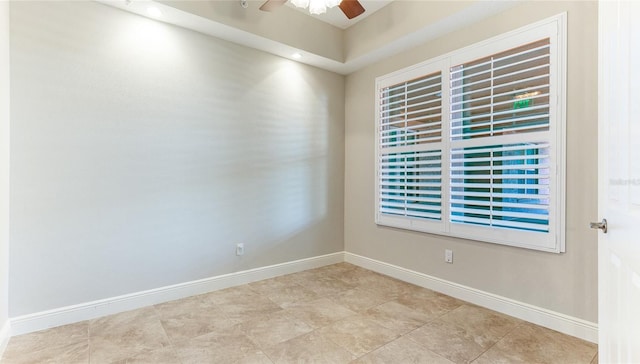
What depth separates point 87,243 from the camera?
2531mm

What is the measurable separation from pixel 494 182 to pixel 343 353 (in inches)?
77.5

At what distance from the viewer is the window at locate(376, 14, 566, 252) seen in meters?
2.40

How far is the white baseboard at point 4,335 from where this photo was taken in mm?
2039

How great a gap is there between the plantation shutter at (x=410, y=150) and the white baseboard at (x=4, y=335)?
11.6 feet

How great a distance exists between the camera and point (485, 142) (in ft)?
9.14

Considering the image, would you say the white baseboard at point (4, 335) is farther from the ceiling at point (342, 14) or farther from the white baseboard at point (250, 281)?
the ceiling at point (342, 14)

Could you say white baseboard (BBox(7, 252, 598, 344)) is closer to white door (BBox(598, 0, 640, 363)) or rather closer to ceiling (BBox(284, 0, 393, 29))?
white door (BBox(598, 0, 640, 363))

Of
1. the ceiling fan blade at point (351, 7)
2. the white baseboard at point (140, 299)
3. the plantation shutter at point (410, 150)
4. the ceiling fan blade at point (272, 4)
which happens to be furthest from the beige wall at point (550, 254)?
the ceiling fan blade at point (272, 4)

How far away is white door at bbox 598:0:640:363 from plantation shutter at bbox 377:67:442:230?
179 cm

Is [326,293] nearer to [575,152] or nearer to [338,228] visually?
[338,228]

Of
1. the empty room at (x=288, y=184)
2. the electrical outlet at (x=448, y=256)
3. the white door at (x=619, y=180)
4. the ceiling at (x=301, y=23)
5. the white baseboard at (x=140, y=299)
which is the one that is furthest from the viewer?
the electrical outlet at (x=448, y=256)

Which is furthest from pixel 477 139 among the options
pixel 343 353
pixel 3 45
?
pixel 3 45

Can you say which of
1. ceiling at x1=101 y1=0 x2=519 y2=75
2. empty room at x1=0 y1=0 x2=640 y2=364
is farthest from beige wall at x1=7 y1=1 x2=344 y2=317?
ceiling at x1=101 y1=0 x2=519 y2=75

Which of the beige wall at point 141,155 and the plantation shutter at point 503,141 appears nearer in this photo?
the beige wall at point 141,155
